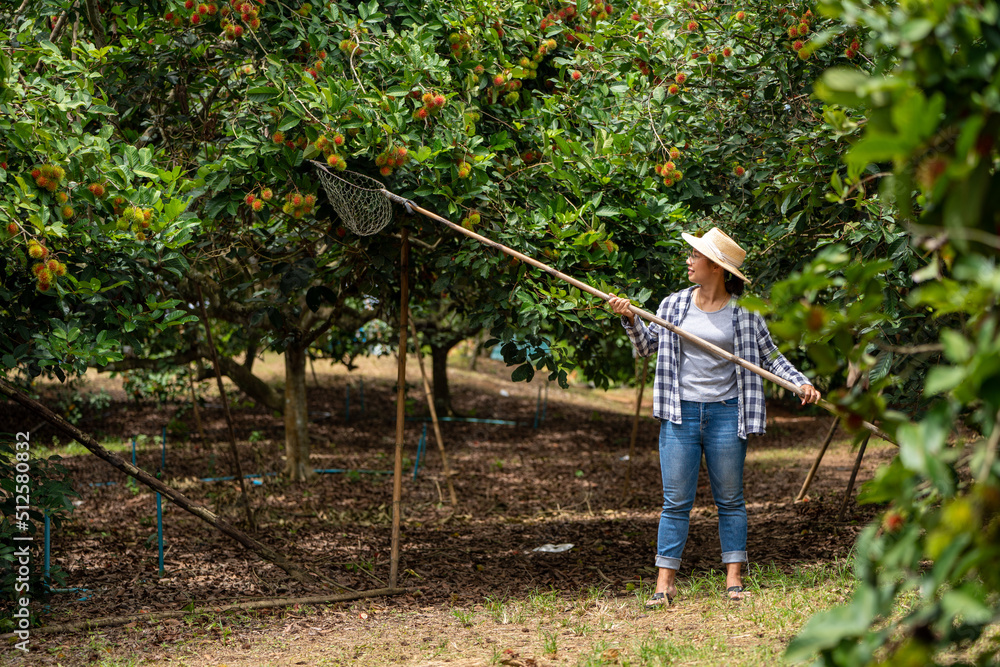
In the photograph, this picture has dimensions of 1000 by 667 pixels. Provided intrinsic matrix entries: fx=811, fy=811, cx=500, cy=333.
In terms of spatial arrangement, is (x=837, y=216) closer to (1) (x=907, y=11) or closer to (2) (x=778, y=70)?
(2) (x=778, y=70)

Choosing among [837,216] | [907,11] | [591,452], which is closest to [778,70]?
[837,216]

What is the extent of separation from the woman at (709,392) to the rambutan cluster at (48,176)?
224 cm

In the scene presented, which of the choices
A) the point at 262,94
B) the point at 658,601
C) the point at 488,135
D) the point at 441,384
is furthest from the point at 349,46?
the point at 441,384

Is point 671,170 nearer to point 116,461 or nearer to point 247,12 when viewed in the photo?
point 247,12

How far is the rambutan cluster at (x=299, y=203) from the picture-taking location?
377 centimetres

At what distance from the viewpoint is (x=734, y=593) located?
3.51 meters

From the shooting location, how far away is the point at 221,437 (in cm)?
1016

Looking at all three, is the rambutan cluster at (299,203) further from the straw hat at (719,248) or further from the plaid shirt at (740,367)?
the straw hat at (719,248)

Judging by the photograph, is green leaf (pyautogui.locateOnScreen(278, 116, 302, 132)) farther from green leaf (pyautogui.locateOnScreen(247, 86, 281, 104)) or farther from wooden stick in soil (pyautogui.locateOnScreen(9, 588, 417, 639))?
wooden stick in soil (pyautogui.locateOnScreen(9, 588, 417, 639))

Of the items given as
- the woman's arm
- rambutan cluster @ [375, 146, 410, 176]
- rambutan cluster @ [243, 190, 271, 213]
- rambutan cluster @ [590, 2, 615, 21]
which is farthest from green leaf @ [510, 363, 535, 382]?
rambutan cluster @ [590, 2, 615, 21]

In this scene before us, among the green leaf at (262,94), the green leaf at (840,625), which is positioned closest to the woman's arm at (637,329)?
the green leaf at (262,94)

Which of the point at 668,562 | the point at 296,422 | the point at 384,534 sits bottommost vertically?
the point at 384,534

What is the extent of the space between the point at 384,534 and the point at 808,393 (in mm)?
3456

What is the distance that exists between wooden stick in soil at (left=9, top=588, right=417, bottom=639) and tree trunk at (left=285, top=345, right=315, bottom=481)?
3440 millimetres
